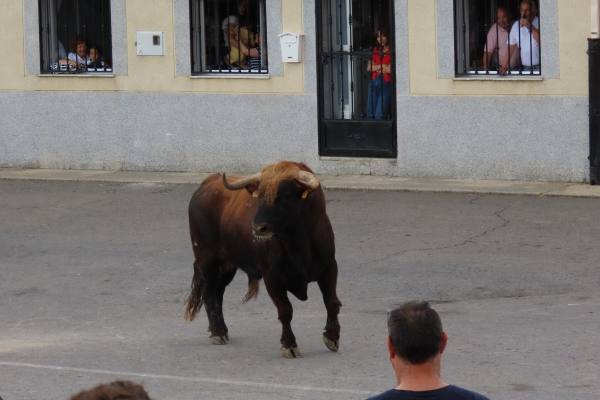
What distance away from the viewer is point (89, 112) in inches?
840

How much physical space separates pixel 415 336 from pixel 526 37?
1420cm

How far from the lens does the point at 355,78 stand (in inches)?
786

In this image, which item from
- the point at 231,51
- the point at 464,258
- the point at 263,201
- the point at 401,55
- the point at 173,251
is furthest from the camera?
the point at 231,51

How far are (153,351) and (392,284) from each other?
304 cm

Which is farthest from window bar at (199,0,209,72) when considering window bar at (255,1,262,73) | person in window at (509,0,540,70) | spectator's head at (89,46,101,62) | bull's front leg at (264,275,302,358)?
bull's front leg at (264,275,302,358)

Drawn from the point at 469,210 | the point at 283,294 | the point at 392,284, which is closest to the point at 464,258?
the point at 392,284

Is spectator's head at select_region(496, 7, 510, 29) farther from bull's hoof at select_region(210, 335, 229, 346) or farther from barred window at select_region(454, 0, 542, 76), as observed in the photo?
bull's hoof at select_region(210, 335, 229, 346)

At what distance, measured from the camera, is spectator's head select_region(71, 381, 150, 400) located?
3.96 meters

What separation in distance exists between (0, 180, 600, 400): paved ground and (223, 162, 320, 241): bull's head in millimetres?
1000

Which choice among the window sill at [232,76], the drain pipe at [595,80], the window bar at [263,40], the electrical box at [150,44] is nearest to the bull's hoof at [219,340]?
the drain pipe at [595,80]

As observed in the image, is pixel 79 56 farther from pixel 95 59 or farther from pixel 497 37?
pixel 497 37

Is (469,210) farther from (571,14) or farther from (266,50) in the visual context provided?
(266,50)

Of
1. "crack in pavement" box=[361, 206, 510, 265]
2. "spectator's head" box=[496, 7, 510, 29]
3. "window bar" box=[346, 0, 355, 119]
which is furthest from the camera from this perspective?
"window bar" box=[346, 0, 355, 119]

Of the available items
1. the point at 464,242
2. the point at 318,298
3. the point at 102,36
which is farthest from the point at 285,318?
the point at 102,36
